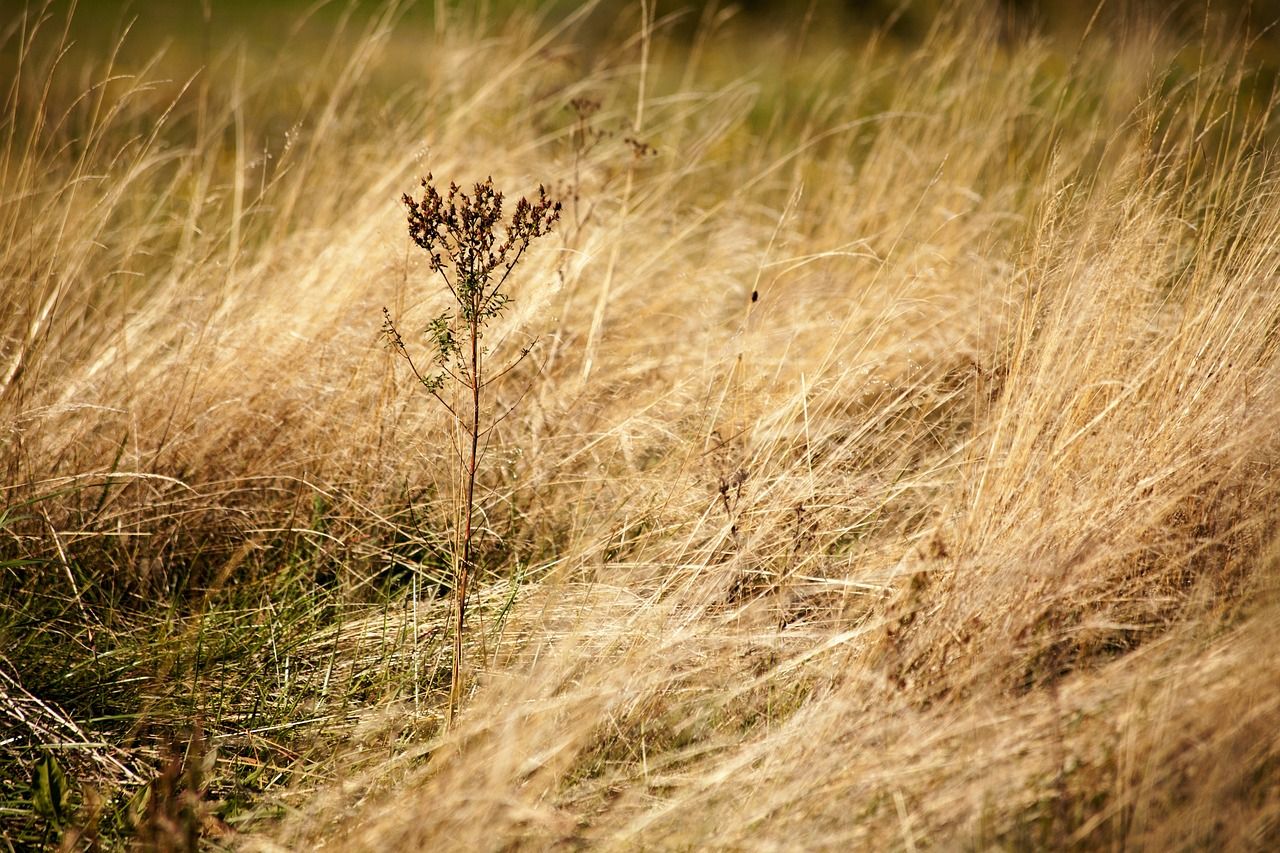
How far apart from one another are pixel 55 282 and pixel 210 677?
1.39 metres

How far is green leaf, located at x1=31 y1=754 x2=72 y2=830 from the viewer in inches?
58.6

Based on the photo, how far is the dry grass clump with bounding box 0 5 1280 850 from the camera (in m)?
1.35

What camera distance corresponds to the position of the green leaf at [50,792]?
1.49 meters

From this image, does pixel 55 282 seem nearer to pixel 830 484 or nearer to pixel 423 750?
pixel 423 750

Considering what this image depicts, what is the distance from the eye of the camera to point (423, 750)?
1.51m

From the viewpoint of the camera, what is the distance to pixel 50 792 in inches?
60.1

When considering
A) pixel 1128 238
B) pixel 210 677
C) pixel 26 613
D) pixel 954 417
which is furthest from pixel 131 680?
pixel 1128 238

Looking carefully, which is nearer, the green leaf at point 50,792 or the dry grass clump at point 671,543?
the dry grass clump at point 671,543

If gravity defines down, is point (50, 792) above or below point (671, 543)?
below

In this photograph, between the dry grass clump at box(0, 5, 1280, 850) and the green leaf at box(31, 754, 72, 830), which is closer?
the dry grass clump at box(0, 5, 1280, 850)

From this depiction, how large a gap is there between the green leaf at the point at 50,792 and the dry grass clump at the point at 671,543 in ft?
0.11

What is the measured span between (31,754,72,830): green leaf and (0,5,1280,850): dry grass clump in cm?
3

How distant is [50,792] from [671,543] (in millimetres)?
1194

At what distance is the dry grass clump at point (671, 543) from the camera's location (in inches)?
53.3
